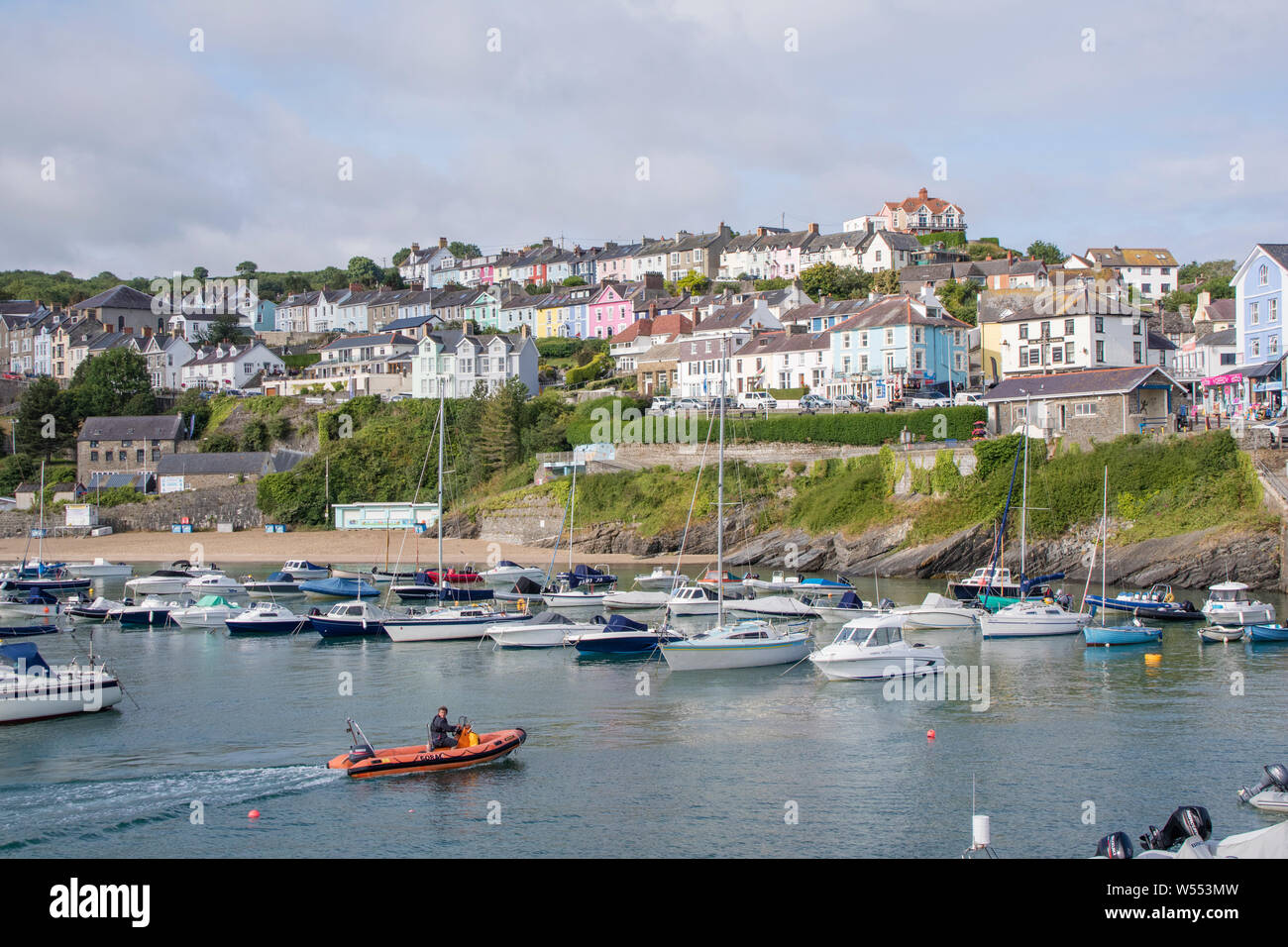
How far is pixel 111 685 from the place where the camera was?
27.2 meters

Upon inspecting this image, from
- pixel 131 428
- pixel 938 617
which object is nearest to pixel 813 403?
pixel 938 617

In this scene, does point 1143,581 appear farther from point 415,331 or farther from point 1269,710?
point 415,331

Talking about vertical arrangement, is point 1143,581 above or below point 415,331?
below

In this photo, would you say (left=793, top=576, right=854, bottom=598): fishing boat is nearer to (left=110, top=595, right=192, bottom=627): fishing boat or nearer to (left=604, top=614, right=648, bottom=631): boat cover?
(left=604, top=614, right=648, bottom=631): boat cover

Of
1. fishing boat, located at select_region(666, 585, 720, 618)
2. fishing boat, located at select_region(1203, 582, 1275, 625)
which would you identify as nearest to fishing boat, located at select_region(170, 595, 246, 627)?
fishing boat, located at select_region(666, 585, 720, 618)

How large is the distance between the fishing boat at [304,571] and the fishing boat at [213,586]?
243 cm

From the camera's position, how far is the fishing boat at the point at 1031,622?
37062mm

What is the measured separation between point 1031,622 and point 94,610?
1377 inches

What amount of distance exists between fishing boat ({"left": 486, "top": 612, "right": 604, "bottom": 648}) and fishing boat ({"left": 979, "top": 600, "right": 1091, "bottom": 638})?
42.9 ft

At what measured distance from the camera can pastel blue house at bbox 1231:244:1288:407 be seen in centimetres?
5662

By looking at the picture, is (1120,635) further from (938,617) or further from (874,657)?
(874,657)
